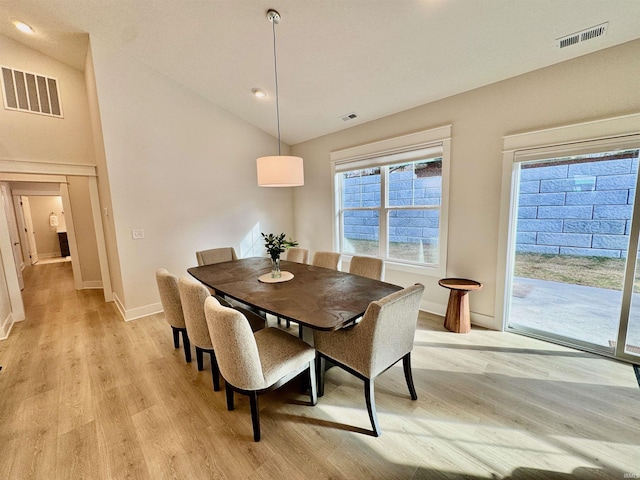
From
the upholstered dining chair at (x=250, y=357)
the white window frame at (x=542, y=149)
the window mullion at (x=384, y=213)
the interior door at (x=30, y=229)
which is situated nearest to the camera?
the upholstered dining chair at (x=250, y=357)

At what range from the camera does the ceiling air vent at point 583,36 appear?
188 cm

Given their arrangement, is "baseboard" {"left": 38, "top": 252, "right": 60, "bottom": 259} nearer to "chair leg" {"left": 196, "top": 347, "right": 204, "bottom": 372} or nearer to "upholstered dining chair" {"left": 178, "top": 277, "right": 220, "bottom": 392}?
"chair leg" {"left": 196, "top": 347, "right": 204, "bottom": 372}

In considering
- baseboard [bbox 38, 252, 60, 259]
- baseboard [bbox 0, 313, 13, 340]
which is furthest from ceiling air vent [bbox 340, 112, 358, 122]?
baseboard [bbox 38, 252, 60, 259]

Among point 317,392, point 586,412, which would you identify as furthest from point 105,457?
point 586,412

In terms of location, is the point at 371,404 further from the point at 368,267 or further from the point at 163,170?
the point at 163,170

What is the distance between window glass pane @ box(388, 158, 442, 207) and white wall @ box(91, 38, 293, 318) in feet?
7.77

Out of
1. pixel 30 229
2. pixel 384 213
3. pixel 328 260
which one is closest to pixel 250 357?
pixel 328 260

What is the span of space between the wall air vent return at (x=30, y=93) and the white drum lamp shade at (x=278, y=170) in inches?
133

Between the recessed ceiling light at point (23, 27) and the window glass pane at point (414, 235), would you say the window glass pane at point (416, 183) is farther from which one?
the recessed ceiling light at point (23, 27)

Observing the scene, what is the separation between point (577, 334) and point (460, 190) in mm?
1803

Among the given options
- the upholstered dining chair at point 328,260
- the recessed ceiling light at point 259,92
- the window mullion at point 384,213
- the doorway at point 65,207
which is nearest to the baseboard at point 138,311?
the doorway at point 65,207

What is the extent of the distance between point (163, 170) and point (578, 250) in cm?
481

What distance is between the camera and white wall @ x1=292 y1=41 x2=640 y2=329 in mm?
2068

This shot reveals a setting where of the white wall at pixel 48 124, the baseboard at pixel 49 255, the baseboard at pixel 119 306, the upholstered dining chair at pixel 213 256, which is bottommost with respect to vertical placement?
the baseboard at pixel 119 306
